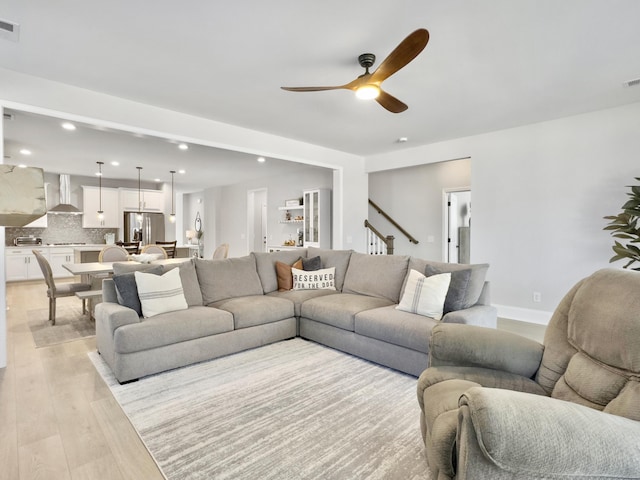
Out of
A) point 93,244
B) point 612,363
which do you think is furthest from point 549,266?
point 93,244

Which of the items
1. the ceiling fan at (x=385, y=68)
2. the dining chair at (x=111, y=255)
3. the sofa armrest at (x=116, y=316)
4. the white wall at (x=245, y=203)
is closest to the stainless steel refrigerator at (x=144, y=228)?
the white wall at (x=245, y=203)

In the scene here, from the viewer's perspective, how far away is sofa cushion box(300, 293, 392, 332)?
321 centimetres

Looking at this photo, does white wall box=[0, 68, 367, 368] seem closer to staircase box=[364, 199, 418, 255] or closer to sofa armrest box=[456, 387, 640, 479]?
staircase box=[364, 199, 418, 255]

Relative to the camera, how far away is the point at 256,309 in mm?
3395

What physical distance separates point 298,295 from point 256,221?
566 centimetres

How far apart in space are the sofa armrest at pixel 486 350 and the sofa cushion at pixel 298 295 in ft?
6.99

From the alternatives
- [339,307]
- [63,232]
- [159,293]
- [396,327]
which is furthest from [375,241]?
[63,232]

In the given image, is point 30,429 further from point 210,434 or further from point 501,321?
point 501,321

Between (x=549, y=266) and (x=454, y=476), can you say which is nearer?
(x=454, y=476)

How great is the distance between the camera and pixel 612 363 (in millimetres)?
1244

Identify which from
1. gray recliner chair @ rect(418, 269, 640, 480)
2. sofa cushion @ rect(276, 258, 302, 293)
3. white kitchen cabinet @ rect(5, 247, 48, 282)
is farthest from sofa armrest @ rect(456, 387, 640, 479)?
white kitchen cabinet @ rect(5, 247, 48, 282)

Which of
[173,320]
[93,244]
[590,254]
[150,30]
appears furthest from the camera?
[93,244]

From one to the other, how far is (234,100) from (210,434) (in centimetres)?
323

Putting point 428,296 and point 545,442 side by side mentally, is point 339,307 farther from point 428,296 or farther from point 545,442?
point 545,442
